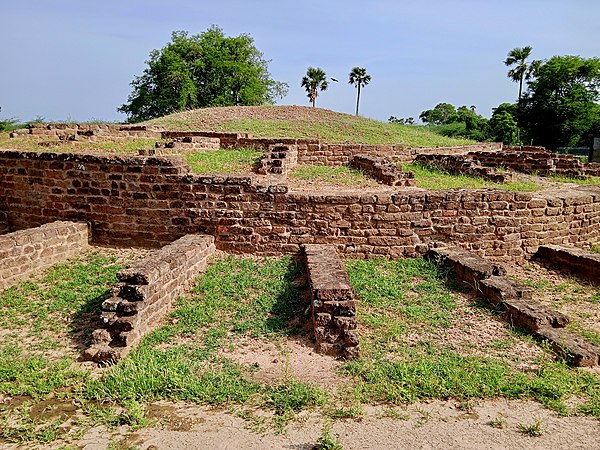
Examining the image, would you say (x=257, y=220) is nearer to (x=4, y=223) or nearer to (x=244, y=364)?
(x=244, y=364)

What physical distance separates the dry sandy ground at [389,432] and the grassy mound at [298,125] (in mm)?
16043

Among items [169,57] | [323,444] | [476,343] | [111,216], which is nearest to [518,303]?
[476,343]

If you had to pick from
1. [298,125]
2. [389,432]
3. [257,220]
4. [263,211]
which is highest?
[298,125]

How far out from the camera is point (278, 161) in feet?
36.8

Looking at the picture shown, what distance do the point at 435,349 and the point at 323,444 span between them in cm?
194

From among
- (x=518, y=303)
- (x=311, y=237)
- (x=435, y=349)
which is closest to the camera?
(x=435, y=349)

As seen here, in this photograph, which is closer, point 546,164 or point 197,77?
point 546,164

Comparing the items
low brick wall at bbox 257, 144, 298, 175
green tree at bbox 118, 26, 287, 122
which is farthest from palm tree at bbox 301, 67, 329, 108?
low brick wall at bbox 257, 144, 298, 175

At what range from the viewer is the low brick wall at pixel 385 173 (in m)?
10.6

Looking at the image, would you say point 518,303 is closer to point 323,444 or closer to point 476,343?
point 476,343

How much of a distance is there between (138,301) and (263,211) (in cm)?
301

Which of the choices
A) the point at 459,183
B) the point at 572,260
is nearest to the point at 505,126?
the point at 459,183

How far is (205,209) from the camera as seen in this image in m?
8.01

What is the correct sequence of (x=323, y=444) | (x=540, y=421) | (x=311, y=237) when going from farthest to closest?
(x=311, y=237)
(x=540, y=421)
(x=323, y=444)
